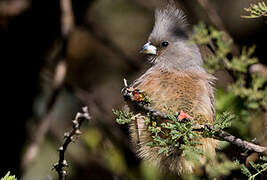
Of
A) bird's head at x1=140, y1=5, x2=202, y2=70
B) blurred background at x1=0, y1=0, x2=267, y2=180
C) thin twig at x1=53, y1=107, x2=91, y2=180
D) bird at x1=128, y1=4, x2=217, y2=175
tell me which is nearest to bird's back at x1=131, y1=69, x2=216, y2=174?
bird at x1=128, y1=4, x2=217, y2=175

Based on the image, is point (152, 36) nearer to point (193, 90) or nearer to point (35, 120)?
point (193, 90)

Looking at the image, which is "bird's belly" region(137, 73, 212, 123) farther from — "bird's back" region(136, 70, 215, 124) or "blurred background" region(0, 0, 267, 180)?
"blurred background" region(0, 0, 267, 180)

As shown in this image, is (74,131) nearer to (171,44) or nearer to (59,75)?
(171,44)

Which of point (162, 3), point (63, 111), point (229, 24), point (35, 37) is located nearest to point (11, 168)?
point (35, 37)

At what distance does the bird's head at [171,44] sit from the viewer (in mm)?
3188

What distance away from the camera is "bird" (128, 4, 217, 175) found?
257 centimetres

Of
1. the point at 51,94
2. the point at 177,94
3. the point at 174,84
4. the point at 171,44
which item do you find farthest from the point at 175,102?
the point at 51,94

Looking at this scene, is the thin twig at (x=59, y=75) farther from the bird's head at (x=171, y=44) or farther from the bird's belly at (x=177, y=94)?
the bird's belly at (x=177, y=94)

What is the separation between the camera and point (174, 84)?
9.22 feet

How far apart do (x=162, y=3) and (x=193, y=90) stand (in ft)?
2.52

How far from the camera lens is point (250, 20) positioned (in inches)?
240

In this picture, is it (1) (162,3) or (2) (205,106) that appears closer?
(2) (205,106)

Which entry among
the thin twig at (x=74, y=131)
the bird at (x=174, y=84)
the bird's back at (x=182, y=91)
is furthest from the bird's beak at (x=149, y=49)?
the thin twig at (x=74, y=131)

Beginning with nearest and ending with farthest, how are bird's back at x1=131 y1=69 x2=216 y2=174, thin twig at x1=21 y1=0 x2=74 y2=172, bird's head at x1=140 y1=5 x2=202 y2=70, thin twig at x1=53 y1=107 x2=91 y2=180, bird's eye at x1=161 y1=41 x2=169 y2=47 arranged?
thin twig at x1=53 y1=107 x2=91 y2=180
bird's back at x1=131 y1=69 x2=216 y2=174
bird's head at x1=140 y1=5 x2=202 y2=70
bird's eye at x1=161 y1=41 x2=169 y2=47
thin twig at x1=21 y1=0 x2=74 y2=172
